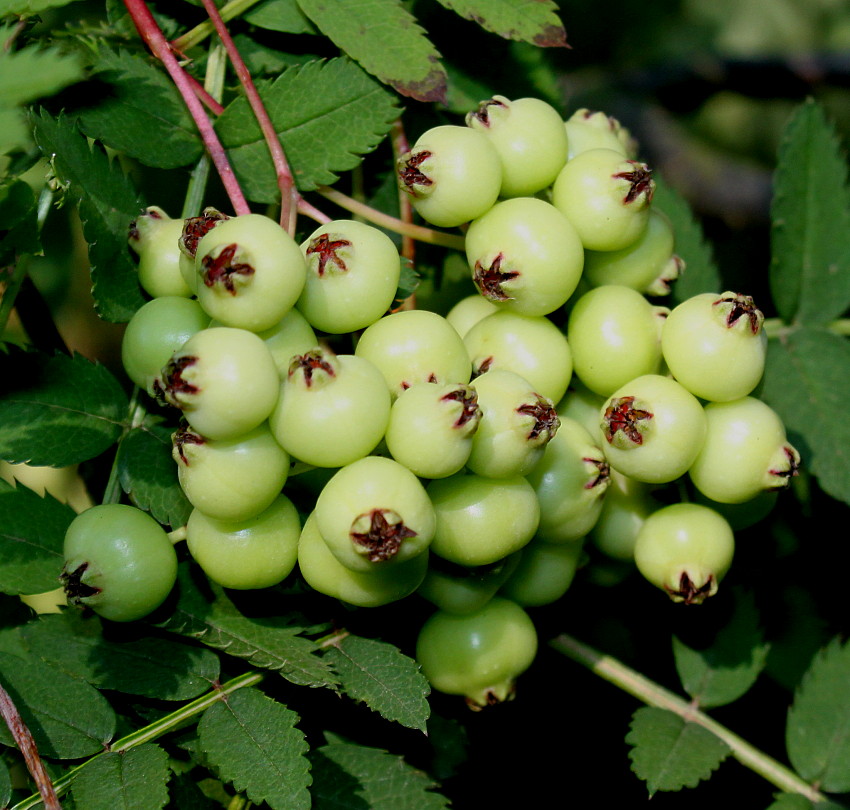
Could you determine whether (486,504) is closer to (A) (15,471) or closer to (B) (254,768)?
(B) (254,768)

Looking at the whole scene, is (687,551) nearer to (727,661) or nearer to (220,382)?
(727,661)

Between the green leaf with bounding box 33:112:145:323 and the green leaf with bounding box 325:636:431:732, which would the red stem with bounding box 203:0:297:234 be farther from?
the green leaf with bounding box 325:636:431:732

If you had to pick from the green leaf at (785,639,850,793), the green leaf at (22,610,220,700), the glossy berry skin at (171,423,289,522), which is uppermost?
Result: the glossy berry skin at (171,423,289,522)

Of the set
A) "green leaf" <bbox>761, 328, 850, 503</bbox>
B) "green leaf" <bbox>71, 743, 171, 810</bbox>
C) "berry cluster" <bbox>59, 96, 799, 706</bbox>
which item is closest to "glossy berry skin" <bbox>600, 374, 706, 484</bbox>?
"berry cluster" <bbox>59, 96, 799, 706</bbox>

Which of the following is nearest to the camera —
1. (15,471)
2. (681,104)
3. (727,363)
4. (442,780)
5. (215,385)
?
(215,385)

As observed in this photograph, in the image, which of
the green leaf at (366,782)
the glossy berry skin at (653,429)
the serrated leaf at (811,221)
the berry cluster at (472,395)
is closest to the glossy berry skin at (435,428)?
the berry cluster at (472,395)

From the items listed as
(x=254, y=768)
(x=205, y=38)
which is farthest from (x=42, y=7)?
(x=254, y=768)
